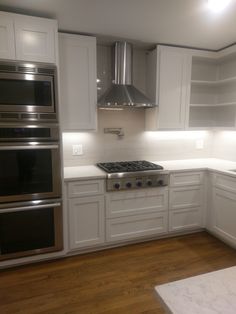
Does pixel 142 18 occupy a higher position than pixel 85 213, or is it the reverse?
pixel 142 18

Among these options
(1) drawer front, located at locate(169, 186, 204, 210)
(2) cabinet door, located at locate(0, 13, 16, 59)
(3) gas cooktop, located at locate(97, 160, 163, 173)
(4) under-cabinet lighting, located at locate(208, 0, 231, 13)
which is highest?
(4) under-cabinet lighting, located at locate(208, 0, 231, 13)

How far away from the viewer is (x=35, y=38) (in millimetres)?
2160

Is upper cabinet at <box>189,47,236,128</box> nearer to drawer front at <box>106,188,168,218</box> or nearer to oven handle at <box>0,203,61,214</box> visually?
drawer front at <box>106,188,168,218</box>

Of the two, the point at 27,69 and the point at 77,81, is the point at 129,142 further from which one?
the point at 27,69

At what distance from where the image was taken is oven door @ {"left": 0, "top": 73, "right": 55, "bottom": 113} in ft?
6.72

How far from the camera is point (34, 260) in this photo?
2391 mm

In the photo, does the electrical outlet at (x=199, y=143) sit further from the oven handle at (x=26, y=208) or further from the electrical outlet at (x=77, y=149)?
the oven handle at (x=26, y=208)

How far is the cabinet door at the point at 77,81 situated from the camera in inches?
99.8

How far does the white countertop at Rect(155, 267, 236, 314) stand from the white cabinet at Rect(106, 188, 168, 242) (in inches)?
70.9

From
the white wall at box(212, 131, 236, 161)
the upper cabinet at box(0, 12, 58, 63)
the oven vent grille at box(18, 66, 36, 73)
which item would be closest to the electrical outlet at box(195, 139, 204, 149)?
the white wall at box(212, 131, 236, 161)

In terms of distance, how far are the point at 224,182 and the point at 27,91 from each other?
2.38 meters

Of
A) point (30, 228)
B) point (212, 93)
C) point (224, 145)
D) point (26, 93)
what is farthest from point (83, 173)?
point (212, 93)

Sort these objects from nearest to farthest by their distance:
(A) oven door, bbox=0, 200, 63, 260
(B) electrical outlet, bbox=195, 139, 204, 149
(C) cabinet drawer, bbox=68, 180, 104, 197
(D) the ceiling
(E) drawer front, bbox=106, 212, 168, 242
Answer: (D) the ceiling < (A) oven door, bbox=0, 200, 63, 260 < (C) cabinet drawer, bbox=68, 180, 104, 197 < (E) drawer front, bbox=106, 212, 168, 242 < (B) electrical outlet, bbox=195, 139, 204, 149

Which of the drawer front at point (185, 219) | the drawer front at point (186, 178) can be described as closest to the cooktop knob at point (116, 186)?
the drawer front at point (186, 178)
